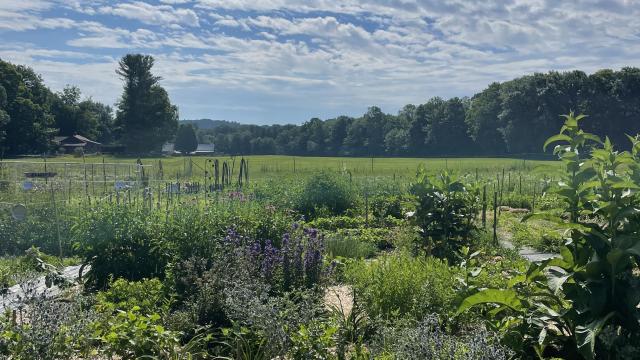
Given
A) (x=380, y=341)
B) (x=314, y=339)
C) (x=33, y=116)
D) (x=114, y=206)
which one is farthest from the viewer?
(x=33, y=116)

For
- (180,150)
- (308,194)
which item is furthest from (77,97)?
(308,194)

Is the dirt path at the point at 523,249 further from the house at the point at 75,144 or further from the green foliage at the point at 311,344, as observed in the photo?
the house at the point at 75,144

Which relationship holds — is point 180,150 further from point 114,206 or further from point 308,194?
point 114,206

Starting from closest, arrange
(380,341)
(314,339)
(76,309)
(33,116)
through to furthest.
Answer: (314,339)
(380,341)
(76,309)
(33,116)

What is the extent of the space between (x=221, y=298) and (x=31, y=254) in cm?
288

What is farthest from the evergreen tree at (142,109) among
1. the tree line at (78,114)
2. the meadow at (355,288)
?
the meadow at (355,288)

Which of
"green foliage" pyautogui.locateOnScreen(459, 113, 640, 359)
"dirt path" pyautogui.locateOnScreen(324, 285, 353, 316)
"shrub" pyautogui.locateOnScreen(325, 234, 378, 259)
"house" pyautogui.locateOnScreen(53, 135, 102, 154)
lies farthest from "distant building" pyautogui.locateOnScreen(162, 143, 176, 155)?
"green foliage" pyautogui.locateOnScreen(459, 113, 640, 359)

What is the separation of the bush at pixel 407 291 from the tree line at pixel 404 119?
43.9 m

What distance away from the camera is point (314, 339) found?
3.30 metres

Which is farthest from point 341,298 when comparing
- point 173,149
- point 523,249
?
point 173,149

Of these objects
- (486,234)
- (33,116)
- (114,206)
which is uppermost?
(33,116)

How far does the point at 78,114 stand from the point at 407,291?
2736 inches

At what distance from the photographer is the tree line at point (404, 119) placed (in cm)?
4843

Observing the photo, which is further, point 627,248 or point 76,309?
point 76,309
